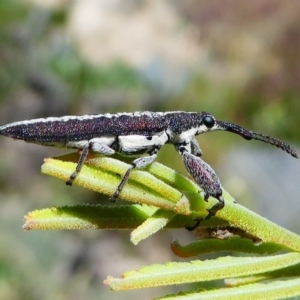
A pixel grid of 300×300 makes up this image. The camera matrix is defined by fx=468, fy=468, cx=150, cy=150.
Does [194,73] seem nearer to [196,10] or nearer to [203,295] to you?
[196,10]

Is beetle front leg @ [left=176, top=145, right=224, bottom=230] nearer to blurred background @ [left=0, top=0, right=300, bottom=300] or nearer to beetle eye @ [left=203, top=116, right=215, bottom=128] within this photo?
beetle eye @ [left=203, top=116, right=215, bottom=128]

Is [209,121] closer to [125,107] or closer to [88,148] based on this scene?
[88,148]

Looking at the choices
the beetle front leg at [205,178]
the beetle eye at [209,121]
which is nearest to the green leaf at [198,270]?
the beetle front leg at [205,178]

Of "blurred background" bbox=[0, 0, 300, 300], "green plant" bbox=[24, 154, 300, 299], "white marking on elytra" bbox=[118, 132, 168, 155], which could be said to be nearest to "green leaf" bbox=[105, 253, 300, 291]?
"green plant" bbox=[24, 154, 300, 299]

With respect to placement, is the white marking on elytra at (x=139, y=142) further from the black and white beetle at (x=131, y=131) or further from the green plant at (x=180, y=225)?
the green plant at (x=180, y=225)

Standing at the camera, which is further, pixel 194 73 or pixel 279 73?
pixel 194 73

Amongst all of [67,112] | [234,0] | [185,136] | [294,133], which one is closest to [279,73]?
[294,133]
